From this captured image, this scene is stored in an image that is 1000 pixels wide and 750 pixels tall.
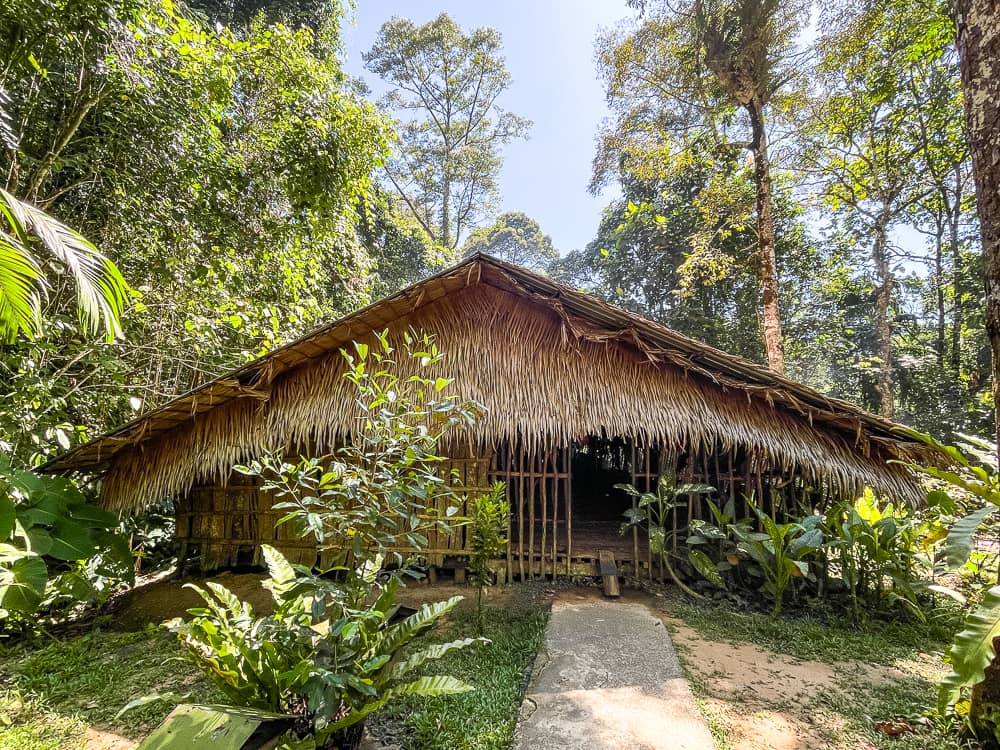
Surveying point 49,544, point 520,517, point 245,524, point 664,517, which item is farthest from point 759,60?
point 49,544

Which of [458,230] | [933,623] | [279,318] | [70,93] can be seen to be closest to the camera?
[933,623]

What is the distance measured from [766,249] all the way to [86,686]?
926 cm

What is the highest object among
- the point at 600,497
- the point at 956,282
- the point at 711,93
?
the point at 711,93

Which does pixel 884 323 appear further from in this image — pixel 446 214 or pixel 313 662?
pixel 446 214

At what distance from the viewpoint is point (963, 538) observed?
205 cm

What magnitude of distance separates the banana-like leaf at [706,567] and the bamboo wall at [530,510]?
0.98 feet

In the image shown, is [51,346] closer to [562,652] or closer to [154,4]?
[154,4]

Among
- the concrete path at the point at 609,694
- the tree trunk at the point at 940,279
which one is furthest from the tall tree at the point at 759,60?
the tree trunk at the point at 940,279

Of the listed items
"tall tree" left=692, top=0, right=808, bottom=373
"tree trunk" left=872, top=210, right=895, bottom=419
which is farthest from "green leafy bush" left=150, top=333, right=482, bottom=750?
"tree trunk" left=872, top=210, right=895, bottom=419

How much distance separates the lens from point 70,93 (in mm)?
3781

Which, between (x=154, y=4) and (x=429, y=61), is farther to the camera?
(x=429, y=61)

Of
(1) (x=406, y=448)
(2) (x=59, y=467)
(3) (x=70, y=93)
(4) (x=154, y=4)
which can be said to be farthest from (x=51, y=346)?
(1) (x=406, y=448)

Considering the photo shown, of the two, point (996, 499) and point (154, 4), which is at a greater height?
point (154, 4)

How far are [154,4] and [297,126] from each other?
1551 mm
